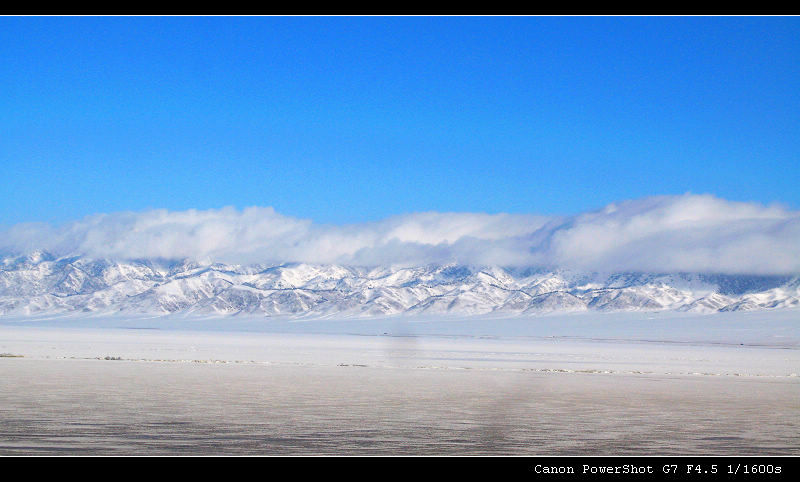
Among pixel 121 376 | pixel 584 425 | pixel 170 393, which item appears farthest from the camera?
pixel 121 376

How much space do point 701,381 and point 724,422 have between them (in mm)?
24237

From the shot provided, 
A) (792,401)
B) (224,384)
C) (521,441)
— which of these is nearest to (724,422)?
(521,441)

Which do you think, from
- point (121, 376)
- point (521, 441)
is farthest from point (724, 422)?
point (121, 376)
